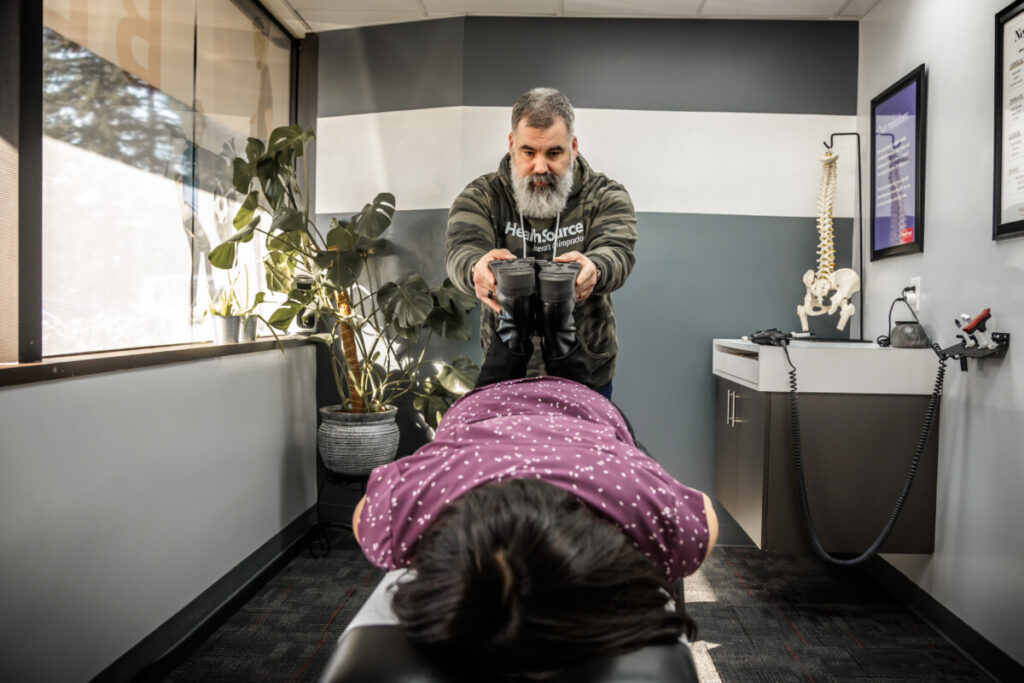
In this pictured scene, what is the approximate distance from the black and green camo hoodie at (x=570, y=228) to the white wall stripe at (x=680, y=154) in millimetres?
1095

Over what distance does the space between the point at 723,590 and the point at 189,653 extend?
1.95 m

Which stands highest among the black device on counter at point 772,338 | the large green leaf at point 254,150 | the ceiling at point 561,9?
the ceiling at point 561,9

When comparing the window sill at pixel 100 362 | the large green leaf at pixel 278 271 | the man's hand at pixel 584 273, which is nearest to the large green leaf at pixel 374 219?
the large green leaf at pixel 278 271

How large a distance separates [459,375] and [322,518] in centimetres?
111

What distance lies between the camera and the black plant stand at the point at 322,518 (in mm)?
2858

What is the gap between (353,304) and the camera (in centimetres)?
315

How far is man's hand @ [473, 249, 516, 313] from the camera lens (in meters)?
1.61

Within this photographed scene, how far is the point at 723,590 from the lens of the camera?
2611 millimetres

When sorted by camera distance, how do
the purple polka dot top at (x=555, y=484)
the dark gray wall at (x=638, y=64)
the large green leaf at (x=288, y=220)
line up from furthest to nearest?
the dark gray wall at (x=638, y=64), the large green leaf at (x=288, y=220), the purple polka dot top at (x=555, y=484)

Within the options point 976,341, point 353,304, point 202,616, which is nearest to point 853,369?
point 976,341

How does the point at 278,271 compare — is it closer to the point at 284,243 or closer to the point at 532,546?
the point at 284,243

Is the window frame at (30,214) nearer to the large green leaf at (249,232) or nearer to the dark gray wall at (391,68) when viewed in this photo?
the large green leaf at (249,232)

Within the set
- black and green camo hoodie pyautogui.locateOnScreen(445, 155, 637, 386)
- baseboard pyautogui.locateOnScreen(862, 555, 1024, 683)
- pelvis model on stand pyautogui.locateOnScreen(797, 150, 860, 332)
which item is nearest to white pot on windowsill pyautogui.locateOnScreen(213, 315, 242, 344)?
black and green camo hoodie pyautogui.locateOnScreen(445, 155, 637, 386)

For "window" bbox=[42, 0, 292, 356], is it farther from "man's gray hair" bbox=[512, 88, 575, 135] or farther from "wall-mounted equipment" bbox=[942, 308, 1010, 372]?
"wall-mounted equipment" bbox=[942, 308, 1010, 372]
